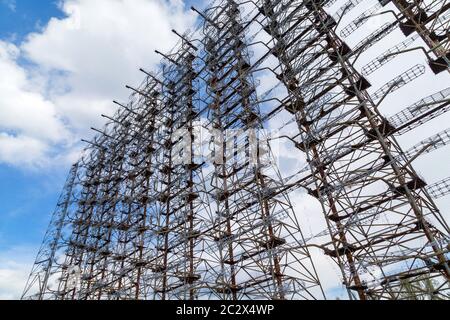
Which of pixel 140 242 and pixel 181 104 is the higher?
pixel 181 104

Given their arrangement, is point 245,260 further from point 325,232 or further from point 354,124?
point 354,124

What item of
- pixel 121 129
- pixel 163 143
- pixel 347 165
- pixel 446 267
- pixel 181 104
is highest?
pixel 121 129

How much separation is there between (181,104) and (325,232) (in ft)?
58.6

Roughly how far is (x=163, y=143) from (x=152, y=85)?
9042 millimetres

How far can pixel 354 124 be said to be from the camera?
15742mm

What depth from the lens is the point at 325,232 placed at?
13.5 meters
